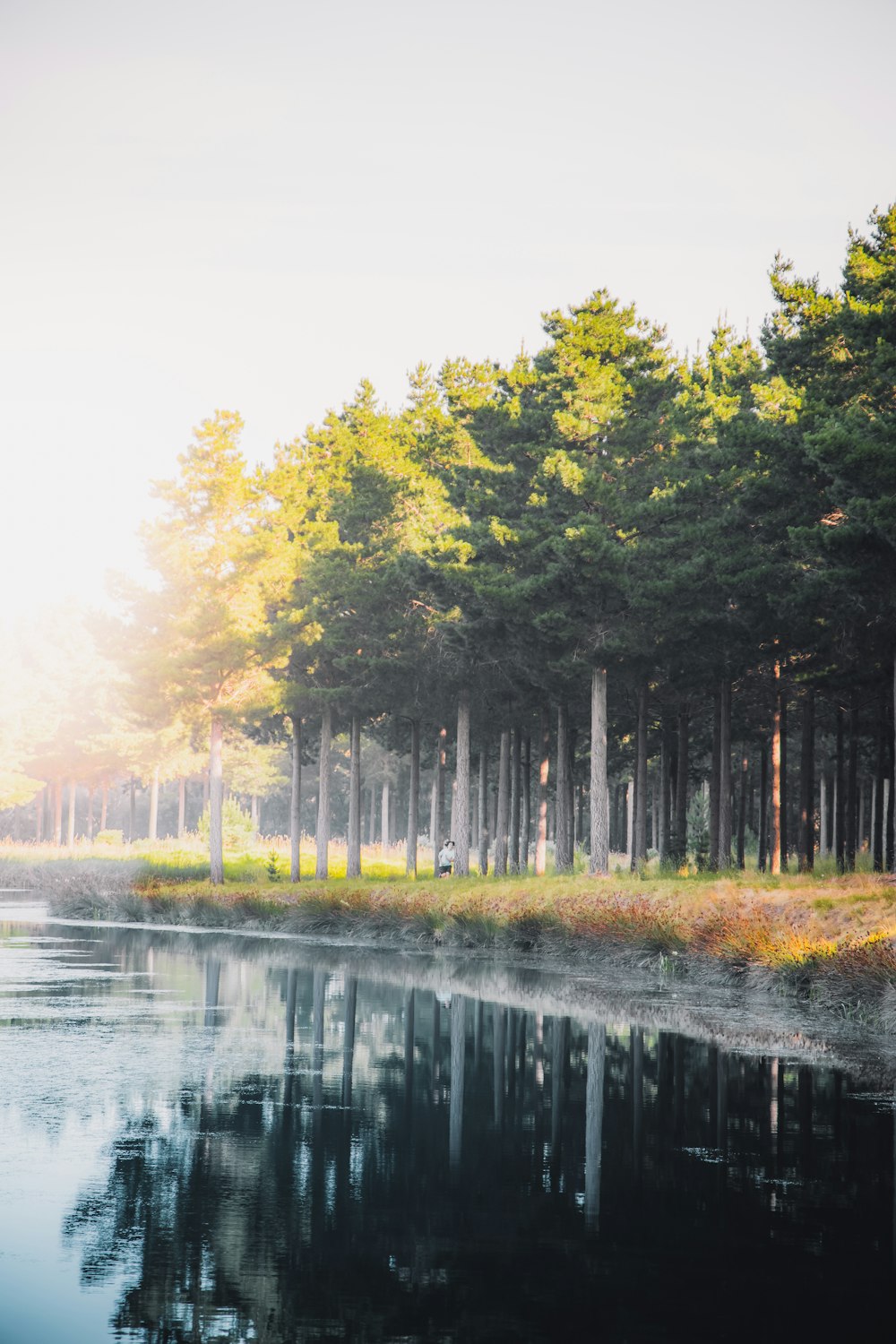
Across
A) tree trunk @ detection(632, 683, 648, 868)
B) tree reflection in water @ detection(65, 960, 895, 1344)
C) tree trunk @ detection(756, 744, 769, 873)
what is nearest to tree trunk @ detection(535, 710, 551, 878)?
tree trunk @ detection(632, 683, 648, 868)

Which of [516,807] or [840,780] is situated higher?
[840,780]

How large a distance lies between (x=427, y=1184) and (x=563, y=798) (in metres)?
33.0

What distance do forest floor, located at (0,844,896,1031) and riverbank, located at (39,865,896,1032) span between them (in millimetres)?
35

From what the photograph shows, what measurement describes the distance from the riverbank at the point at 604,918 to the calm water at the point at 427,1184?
4.70 metres

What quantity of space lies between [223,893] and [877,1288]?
116ft

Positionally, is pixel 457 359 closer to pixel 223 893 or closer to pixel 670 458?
pixel 670 458

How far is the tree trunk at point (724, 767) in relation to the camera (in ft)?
120

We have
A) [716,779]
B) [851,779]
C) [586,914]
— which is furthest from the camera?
[851,779]

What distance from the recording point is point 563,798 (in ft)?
140

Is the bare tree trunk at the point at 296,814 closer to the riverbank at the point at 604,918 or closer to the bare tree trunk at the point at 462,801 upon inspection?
the riverbank at the point at 604,918

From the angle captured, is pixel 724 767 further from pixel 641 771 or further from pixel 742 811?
pixel 742 811

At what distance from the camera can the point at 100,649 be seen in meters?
48.8

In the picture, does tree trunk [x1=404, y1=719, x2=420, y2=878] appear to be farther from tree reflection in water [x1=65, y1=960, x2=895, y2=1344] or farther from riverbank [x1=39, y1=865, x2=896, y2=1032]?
tree reflection in water [x1=65, y1=960, x2=895, y2=1344]

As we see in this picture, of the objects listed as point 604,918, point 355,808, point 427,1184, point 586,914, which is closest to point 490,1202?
point 427,1184
